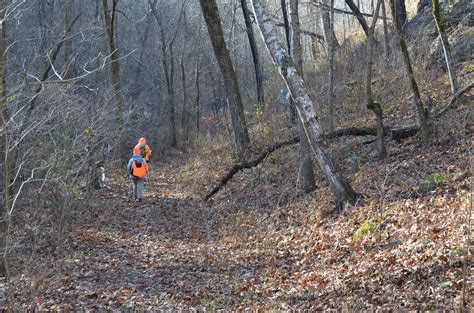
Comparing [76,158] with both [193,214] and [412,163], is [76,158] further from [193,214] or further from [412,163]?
[412,163]

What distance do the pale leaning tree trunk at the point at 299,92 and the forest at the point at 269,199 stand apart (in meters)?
0.03

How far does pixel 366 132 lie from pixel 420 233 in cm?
641

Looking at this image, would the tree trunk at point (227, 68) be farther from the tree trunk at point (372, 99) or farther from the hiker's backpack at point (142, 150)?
the tree trunk at point (372, 99)

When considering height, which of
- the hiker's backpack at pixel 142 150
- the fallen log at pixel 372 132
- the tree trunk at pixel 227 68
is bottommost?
the fallen log at pixel 372 132

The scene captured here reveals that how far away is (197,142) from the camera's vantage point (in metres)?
27.5

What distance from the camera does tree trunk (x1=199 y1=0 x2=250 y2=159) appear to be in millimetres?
17969

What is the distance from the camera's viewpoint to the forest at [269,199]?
25.0 feet

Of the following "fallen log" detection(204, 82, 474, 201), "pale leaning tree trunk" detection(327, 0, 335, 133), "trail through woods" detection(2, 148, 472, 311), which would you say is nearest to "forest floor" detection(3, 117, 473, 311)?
"trail through woods" detection(2, 148, 472, 311)

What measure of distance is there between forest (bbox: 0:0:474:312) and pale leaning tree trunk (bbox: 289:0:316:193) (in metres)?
0.05

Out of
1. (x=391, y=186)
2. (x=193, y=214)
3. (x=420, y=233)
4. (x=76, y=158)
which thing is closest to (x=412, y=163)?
(x=391, y=186)

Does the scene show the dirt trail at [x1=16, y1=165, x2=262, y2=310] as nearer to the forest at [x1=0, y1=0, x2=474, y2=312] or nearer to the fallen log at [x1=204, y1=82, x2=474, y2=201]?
the forest at [x1=0, y1=0, x2=474, y2=312]

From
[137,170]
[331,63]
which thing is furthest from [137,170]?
[331,63]

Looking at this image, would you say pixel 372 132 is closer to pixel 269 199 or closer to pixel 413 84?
pixel 413 84

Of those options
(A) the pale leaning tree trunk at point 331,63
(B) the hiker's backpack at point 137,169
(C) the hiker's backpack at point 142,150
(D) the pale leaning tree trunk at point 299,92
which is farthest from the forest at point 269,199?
(A) the pale leaning tree trunk at point 331,63
